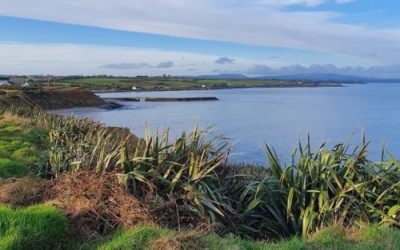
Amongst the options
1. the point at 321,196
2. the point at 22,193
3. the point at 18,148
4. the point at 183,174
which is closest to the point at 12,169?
the point at 22,193

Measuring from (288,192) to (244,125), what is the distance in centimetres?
4806

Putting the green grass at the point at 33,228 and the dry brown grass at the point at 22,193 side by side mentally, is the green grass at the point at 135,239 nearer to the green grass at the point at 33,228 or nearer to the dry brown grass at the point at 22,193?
the green grass at the point at 33,228

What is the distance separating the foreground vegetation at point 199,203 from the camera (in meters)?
6.02

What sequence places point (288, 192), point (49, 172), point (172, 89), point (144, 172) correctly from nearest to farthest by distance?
1. point (144, 172)
2. point (288, 192)
3. point (49, 172)
4. point (172, 89)

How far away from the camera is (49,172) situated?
9.87 metres

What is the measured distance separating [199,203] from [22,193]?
8.51ft

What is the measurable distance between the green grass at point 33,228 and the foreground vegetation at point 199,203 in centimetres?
1

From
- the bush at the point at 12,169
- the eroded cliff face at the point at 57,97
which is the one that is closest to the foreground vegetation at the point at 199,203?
the bush at the point at 12,169

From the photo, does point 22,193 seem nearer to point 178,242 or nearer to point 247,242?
point 178,242

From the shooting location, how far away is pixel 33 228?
19.1ft

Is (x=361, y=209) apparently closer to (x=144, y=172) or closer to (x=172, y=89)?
(x=144, y=172)

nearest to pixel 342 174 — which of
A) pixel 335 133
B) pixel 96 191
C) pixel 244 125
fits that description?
pixel 96 191

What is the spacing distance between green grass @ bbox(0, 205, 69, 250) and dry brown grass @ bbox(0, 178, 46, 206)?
92 centimetres

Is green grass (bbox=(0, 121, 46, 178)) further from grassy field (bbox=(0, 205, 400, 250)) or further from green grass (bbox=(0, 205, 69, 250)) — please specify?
grassy field (bbox=(0, 205, 400, 250))
